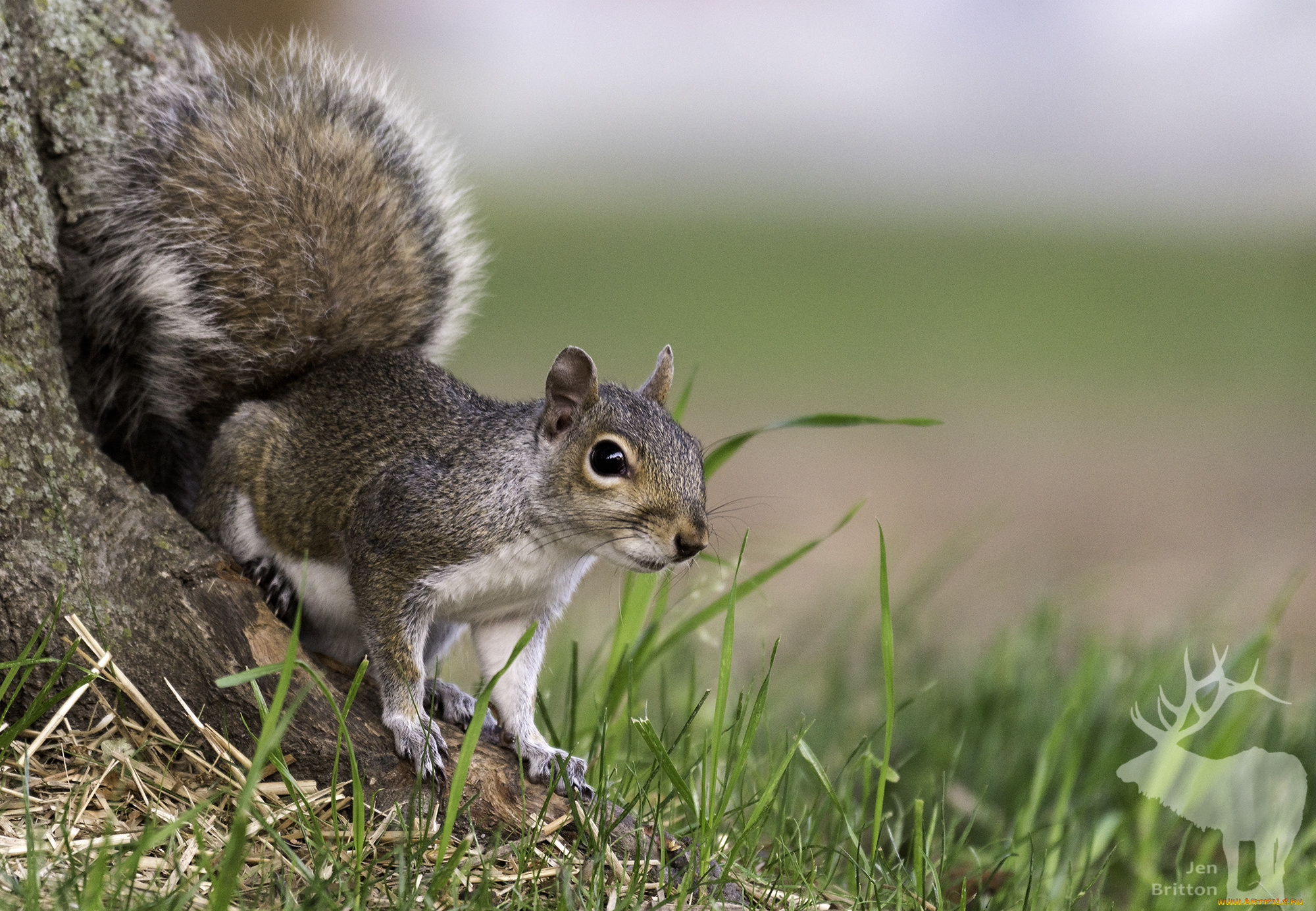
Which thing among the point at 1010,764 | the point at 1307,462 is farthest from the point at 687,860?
the point at 1307,462

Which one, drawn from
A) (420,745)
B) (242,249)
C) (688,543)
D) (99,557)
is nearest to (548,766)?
(420,745)

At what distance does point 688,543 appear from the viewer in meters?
1.79

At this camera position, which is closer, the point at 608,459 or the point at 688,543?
the point at 688,543

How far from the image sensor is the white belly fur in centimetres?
195

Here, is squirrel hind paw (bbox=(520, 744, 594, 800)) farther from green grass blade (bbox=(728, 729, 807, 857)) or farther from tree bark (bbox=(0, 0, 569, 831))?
green grass blade (bbox=(728, 729, 807, 857))

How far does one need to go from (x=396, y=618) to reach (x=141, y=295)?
800 mm

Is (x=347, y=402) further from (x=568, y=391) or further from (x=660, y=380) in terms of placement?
(x=660, y=380)

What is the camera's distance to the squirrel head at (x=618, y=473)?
1.83 metres

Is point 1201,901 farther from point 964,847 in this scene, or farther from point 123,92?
point 123,92

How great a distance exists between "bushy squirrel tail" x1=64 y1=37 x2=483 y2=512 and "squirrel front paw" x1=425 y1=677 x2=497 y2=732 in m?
0.71

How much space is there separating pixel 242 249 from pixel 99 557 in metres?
0.68

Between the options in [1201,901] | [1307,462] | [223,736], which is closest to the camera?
[223,736]

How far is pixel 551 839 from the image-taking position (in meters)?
1.70

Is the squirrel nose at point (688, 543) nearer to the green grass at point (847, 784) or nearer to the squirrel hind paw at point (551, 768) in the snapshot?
the green grass at point (847, 784)
